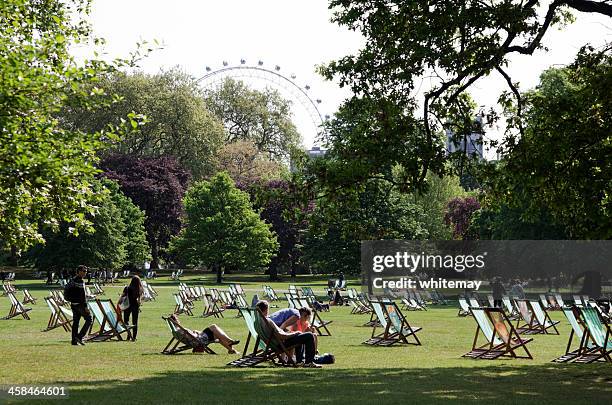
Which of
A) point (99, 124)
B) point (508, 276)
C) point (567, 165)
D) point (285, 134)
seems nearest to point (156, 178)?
point (99, 124)

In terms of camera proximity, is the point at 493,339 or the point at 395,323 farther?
the point at 395,323

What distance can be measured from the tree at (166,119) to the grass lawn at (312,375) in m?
55.1

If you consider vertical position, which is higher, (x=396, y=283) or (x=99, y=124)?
(x=99, y=124)

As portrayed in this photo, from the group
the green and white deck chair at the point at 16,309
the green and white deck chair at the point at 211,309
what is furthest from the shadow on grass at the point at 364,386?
the green and white deck chair at the point at 211,309

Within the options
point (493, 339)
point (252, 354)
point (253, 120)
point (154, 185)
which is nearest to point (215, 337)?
point (252, 354)

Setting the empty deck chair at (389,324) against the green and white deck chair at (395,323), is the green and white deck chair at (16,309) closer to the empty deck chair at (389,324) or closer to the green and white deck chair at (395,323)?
the empty deck chair at (389,324)

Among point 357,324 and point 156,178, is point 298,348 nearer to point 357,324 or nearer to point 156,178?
point 357,324

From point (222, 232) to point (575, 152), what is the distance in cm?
5479

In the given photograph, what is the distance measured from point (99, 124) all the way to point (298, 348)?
2408 inches

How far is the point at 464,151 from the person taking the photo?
56.7ft

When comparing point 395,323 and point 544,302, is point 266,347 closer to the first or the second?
point 395,323

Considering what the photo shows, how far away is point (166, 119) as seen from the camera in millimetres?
80188

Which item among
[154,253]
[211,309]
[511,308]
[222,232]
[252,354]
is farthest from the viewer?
[154,253]

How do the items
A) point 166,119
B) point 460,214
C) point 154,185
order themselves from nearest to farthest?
1. point 460,214
2. point 154,185
3. point 166,119
